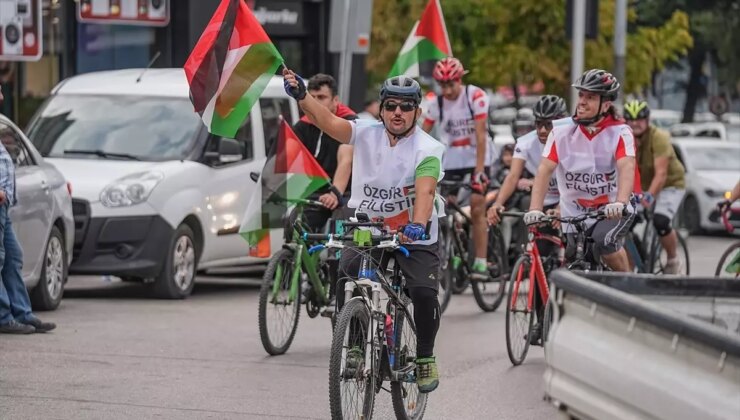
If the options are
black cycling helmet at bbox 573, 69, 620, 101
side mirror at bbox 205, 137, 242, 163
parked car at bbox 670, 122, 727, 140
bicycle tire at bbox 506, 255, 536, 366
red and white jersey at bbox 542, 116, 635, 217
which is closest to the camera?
black cycling helmet at bbox 573, 69, 620, 101

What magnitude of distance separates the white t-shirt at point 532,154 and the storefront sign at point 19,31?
15.6 ft

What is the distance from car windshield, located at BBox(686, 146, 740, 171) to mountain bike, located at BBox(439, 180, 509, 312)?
12703mm

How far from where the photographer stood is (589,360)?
19.0ft

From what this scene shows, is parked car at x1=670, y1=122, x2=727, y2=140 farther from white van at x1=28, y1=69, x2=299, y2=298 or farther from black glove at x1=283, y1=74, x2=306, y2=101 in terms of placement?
black glove at x1=283, y1=74, x2=306, y2=101

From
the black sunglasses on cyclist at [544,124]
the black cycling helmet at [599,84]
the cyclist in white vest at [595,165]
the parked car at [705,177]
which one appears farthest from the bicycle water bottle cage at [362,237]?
the parked car at [705,177]

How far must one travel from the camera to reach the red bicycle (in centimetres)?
1147

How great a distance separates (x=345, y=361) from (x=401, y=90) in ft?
4.91

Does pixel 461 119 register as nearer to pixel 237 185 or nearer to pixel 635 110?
pixel 635 110

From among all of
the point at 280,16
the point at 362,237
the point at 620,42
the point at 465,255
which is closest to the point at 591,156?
the point at 362,237

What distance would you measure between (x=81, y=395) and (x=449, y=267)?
18.1ft

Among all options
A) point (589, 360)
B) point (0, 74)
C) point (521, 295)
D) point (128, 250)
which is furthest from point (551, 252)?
point (0, 74)

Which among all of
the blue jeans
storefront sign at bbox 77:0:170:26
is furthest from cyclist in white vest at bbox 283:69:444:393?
storefront sign at bbox 77:0:170:26

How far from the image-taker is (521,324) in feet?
38.2

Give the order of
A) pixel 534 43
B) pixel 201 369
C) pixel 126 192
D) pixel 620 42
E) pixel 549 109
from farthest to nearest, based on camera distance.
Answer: pixel 534 43 → pixel 620 42 → pixel 126 192 → pixel 549 109 → pixel 201 369
